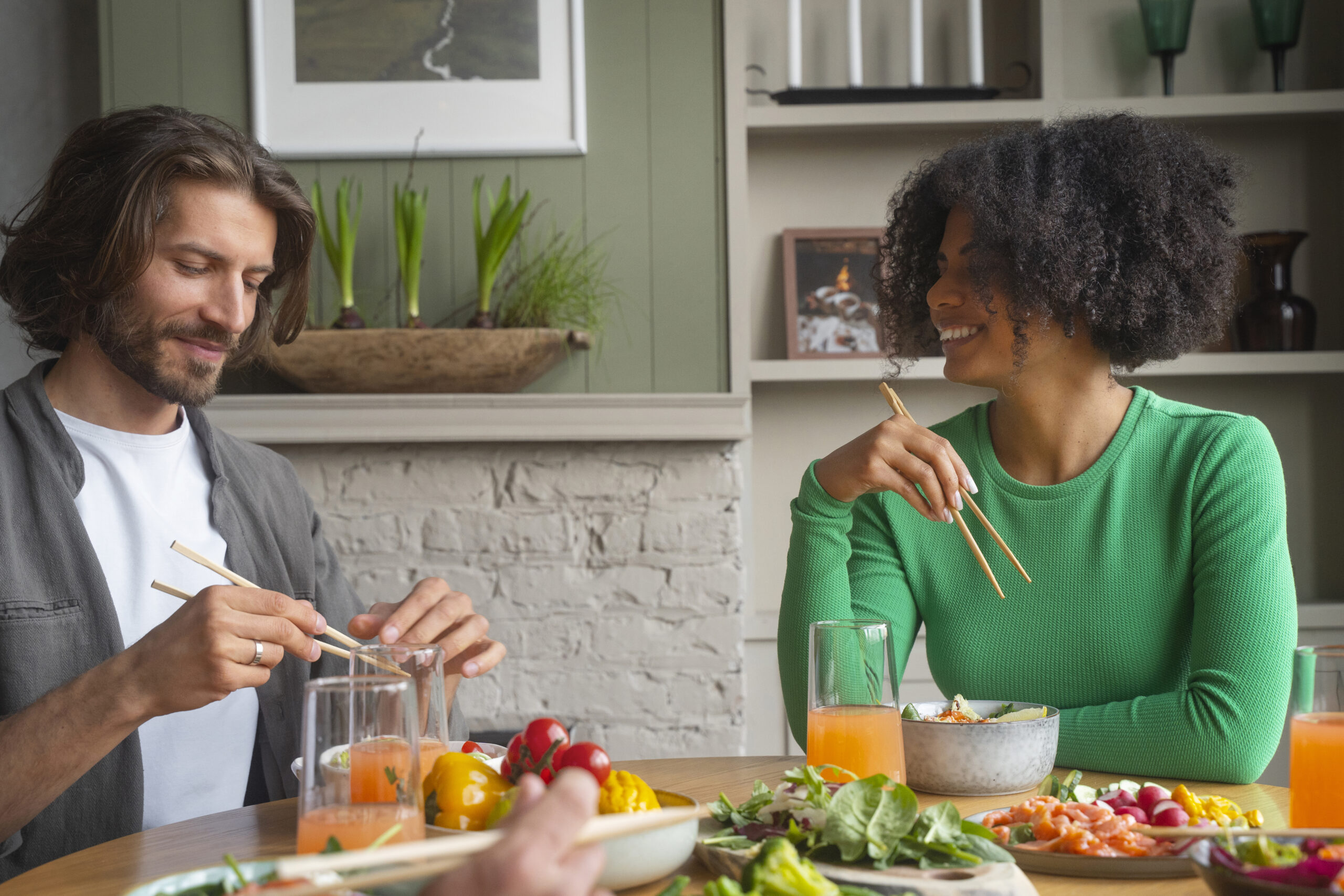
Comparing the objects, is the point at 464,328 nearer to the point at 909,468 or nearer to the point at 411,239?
the point at 411,239

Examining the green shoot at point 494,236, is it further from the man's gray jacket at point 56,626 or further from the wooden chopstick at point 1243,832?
the wooden chopstick at point 1243,832

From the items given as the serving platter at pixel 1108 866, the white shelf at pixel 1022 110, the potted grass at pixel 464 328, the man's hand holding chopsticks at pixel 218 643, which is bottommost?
the serving platter at pixel 1108 866

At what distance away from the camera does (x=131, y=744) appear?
1.37m

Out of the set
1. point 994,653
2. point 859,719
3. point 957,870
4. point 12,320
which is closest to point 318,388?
point 12,320

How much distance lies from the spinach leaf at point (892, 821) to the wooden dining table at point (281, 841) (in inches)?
6.3

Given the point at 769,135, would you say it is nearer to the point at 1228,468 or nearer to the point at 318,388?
the point at 318,388

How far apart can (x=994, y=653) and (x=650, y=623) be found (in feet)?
4.17

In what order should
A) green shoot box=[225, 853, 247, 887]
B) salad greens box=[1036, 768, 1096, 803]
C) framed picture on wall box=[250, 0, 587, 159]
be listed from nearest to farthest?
green shoot box=[225, 853, 247, 887] → salad greens box=[1036, 768, 1096, 803] → framed picture on wall box=[250, 0, 587, 159]

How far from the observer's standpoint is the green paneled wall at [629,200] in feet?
8.57

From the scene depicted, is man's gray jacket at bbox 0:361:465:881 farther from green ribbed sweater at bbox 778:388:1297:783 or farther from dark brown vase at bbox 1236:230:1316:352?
dark brown vase at bbox 1236:230:1316:352

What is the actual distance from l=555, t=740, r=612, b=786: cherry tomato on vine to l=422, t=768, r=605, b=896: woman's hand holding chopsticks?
0.35m

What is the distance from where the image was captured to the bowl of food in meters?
0.63

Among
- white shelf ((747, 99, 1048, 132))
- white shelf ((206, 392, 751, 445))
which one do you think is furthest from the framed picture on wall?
white shelf ((206, 392, 751, 445))

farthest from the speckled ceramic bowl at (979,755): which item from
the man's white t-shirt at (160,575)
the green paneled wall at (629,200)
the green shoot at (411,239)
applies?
the green shoot at (411,239)
